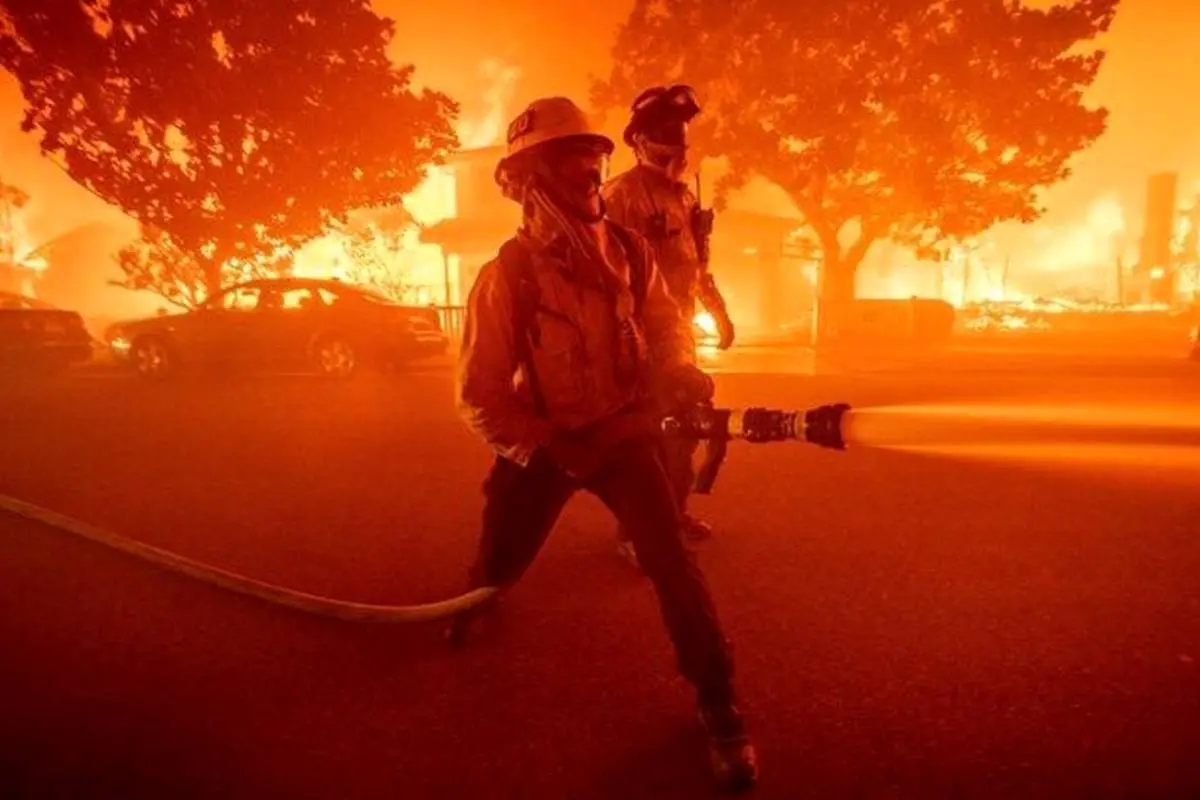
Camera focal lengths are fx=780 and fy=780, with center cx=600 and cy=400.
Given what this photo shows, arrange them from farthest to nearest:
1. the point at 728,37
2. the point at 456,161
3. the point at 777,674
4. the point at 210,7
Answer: the point at 456,161, the point at 728,37, the point at 210,7, the point at 777,674

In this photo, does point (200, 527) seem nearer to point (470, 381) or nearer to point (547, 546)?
point (547, 546)

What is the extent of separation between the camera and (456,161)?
34156 millimetres

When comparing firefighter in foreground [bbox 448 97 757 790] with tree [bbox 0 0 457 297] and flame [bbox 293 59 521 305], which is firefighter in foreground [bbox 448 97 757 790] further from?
flame [bbox 293 59 521 305]

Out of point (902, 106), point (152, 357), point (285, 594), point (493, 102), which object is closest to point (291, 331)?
point (152, 357)

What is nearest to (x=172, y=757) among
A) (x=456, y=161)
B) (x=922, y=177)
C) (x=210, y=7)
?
(x=210, y=7)

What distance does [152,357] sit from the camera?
13.6 meters

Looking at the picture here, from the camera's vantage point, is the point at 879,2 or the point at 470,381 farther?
the point at 879,2

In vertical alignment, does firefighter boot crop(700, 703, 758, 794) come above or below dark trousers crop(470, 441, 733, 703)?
below

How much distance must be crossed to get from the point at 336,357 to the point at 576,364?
458 inches

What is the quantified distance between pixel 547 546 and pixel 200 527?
2.34 m

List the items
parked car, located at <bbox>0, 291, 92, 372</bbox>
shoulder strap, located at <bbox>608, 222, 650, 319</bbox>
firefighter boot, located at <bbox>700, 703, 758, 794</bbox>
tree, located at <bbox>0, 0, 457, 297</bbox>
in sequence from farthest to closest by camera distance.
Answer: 1. tree, located at <bbox>0, 0, 457, 297</bbox>
2. parked car, located at <bbox>0, 291, 92, 372</bbox>
3. shoulder strap, located at <bbox>608, 222, 650, 319</bbox>
4. firefighter boot, located at <bbox>700, 703, 758, 794</bbox>

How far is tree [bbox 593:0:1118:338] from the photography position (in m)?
21.1

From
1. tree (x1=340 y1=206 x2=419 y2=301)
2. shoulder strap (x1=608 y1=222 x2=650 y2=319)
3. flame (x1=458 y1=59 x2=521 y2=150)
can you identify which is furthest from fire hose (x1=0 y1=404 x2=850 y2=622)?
flame (x1=458 y1=59 x2=521 y2=150)

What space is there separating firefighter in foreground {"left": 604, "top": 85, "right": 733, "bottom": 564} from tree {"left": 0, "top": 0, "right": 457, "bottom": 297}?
1715 cm
